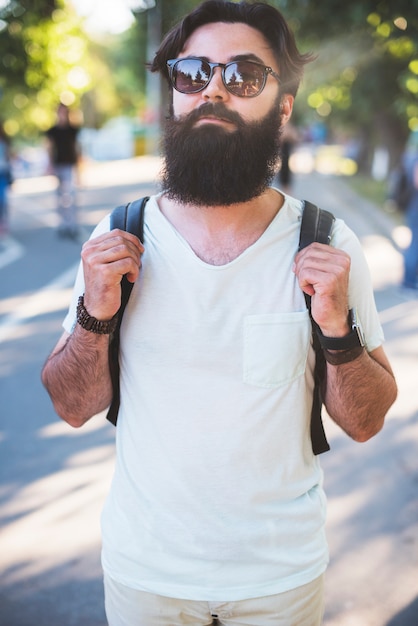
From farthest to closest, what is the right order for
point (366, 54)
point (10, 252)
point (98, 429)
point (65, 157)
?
point (366, 54) → point (65, 157) → point (10, 252) → point (98, 429)

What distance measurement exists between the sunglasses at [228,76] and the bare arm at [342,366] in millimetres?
451

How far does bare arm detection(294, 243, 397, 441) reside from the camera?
5.42 feet

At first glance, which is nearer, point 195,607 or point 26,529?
point 195,607

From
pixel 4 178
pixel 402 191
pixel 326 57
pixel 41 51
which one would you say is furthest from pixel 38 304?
pixel 41 51

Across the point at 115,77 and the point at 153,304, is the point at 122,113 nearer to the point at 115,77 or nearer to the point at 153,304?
the point at 115,77

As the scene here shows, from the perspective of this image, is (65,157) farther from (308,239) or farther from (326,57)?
(308,239)

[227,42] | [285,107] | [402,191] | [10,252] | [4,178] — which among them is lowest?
[10,252]

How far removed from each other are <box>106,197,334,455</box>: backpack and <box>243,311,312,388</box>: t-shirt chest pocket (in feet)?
0.17

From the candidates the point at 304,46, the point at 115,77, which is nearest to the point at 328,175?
the point at 304,46

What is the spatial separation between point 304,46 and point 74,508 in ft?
38.0

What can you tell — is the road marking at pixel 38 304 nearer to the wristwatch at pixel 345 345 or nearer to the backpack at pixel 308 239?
the backpack at pixel 308 239

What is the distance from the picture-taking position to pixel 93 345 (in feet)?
5.81

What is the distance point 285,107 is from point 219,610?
1302 millimetres

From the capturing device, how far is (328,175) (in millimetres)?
28719
